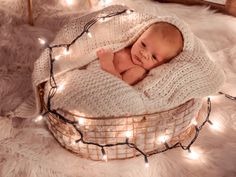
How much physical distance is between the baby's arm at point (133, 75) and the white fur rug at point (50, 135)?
0.84 feet

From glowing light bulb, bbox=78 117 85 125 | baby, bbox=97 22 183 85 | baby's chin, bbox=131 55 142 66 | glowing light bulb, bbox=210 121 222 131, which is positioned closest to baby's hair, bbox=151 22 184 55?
baby, bbox=97 22 183 85

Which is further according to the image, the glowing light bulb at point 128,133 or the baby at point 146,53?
the baby at point 146,53

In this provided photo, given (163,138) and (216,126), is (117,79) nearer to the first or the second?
(163,138)

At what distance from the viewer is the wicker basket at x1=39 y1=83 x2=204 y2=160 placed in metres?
1.14

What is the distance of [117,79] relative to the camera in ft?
3.78

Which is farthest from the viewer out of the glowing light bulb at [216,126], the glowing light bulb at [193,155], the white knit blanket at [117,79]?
the glowing light bulb at [216,126]

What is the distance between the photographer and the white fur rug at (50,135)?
1208 mm

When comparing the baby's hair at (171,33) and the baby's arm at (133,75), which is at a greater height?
the baby's hair at (171,33)

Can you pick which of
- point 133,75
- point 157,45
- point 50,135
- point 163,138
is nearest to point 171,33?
point 157,45

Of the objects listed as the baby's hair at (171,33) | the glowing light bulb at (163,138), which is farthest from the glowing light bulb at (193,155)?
the baby's hair at (171,33)

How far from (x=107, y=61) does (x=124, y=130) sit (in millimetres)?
257

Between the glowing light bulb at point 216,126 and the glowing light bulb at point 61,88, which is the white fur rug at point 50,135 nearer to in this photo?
the glowing light bulb at point 216,126

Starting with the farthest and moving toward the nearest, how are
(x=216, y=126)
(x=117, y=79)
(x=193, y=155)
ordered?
(x=216, y=126) < (x=193, y=155) < (x=117, y=79)

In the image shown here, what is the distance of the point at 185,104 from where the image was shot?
1194mm
